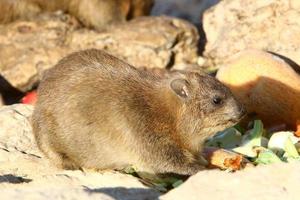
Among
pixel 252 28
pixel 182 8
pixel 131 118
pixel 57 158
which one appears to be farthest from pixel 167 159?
pixel 182 8

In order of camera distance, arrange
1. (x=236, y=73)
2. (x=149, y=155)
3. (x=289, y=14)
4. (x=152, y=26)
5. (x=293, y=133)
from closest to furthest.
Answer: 1. (x=149, y=155)
2. (x=293, y=133)
3. (x=236, y=73)
4. (x=289, y=14)
5. (x=152, y=26)

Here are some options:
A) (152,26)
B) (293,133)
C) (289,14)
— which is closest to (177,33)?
(152,26)

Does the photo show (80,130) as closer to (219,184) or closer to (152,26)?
(219,184)

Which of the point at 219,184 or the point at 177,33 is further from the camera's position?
the point at 177,33

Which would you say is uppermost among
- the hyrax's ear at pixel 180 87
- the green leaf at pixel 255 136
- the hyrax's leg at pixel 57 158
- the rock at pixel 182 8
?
the hyrax's ear at pixel 180 87

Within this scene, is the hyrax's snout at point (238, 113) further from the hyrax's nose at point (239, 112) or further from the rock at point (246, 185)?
the rock at point (246, 185)

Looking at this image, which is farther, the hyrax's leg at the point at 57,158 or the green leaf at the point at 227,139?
the green leaf at the point at 227,139

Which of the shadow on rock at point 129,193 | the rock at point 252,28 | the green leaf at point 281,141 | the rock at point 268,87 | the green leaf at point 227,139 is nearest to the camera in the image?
the shadow on rock at point 129,193

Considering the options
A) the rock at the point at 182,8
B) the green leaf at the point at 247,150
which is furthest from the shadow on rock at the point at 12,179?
the rock at the point at 182,8

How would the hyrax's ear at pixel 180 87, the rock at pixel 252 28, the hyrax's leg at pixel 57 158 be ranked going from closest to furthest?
the hyrax's ear at pixel 180 87 → the hyrax's leg at pixel 57 158 → the rock at pixel 252 28
